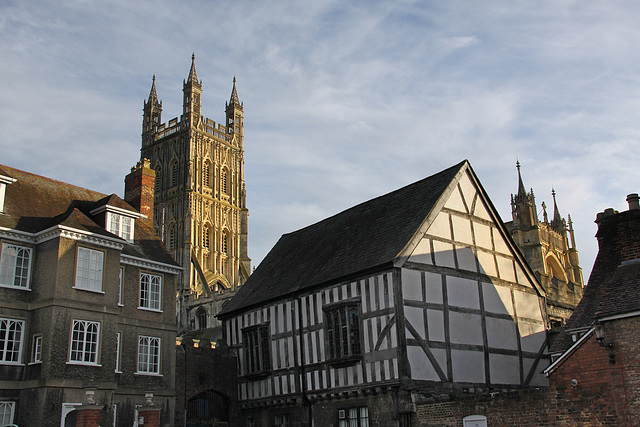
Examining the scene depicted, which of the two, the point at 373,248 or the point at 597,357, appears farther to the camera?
the point at 373,248

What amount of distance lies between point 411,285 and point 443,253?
6.59 ft

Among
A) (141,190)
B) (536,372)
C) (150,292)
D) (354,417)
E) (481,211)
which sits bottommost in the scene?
(354,417)

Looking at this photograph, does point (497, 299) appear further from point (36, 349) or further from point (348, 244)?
point (36, 349)

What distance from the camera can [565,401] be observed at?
14.3 metres

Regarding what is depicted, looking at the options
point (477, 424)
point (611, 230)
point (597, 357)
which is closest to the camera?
point (597, 357)

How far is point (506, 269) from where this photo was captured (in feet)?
74.3

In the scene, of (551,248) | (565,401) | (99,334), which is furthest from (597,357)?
(551,248)

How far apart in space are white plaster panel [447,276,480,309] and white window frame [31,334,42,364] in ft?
40.3

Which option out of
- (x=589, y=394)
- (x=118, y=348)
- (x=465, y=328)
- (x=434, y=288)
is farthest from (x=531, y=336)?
(x=118, y=348)

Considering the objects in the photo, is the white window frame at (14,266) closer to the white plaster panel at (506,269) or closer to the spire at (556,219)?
the white plaster panel at (506,269)

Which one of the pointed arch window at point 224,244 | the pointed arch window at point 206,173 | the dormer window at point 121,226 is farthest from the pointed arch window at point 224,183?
the dormer window at point 121,226

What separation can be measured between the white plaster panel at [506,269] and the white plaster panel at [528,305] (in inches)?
24.4

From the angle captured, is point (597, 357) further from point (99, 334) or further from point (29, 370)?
point (29, 370)

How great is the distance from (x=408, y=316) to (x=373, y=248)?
290 centimetres
